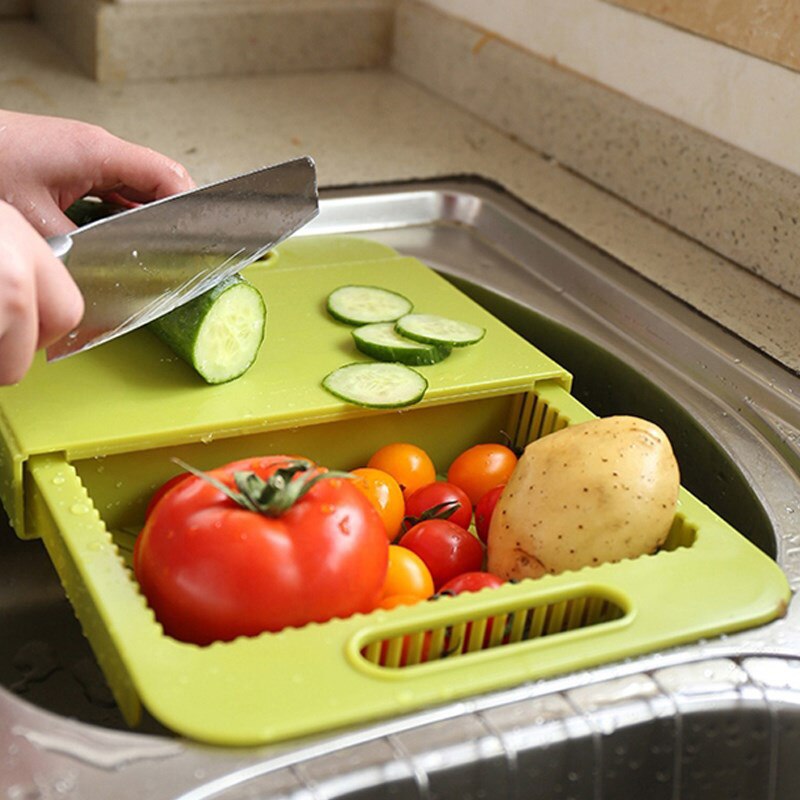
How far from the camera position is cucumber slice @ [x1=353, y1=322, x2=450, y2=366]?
1.01m

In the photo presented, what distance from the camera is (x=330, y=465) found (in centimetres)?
99

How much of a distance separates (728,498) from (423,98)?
890 millimetres

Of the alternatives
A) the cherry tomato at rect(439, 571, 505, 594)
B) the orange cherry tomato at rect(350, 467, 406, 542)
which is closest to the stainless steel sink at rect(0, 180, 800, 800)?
the cherry tomato at rect(439, 571, 505, 594)

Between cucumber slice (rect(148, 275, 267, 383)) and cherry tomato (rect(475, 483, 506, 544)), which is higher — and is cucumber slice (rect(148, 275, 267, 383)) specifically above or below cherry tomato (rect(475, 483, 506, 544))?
above

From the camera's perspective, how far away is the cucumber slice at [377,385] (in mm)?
943

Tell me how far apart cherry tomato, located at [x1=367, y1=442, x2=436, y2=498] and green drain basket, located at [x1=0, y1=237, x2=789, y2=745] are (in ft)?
0.09

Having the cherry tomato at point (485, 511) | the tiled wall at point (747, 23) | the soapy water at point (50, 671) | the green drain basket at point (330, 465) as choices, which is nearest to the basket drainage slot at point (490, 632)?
the green drain basket at point (330, 465)

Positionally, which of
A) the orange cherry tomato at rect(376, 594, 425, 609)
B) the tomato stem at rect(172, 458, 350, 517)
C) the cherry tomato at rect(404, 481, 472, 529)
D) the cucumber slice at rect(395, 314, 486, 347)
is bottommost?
the cherry tomato at rect(404, 481, 472, 529)

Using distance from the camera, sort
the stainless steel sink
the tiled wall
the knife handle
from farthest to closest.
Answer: the tiled wall < the knife handle < the stainless steel sink

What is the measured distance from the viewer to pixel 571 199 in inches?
55.6

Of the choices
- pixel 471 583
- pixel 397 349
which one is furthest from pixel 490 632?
pixel 397 349

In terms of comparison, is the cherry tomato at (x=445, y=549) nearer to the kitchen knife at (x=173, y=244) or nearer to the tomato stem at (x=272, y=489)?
the tomato stem at (x=272, y=489)

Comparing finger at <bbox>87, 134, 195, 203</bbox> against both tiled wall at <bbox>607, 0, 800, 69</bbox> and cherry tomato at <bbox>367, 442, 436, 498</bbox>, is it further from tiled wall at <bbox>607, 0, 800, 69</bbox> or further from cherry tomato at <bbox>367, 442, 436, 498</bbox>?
tiled wall at <bbox>607, 0, 800, 69</bbox>

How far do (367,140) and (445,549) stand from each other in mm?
774
